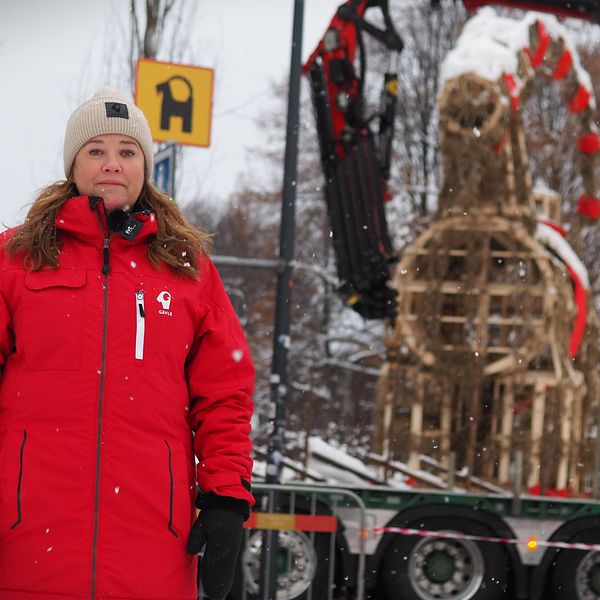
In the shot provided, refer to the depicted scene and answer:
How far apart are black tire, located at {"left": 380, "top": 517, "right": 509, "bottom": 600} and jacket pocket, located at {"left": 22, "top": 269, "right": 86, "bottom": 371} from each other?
20.7 ft

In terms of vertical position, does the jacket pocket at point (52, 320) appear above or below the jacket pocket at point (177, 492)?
above

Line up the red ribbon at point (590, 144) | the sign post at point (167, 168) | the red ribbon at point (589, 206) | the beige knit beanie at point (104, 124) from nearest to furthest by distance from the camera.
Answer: the beige knit beanie at point (104, 124) → the sign post at point (167, 168) → the red ribbon at point (589, 206) → the red ribbon at point (590, 144)

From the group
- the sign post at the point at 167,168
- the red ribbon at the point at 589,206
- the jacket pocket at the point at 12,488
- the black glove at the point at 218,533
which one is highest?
the red ribbon at the point at 589,206

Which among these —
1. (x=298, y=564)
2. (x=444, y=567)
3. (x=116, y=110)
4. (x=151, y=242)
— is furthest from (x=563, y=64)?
(x=151, y=242)

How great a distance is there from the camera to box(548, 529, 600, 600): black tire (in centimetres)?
853

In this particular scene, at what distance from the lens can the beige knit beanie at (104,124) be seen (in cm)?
290

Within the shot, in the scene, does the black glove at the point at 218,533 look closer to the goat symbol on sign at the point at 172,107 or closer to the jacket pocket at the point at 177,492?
the jacket pocket at the point at 177,492

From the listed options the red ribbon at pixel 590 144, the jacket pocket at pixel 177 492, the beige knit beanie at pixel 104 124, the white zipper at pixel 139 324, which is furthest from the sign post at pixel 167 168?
the red ribbon at pixel 590 144

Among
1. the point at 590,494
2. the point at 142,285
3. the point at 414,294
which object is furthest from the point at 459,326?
the point at 142,285

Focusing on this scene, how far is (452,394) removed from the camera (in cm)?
945

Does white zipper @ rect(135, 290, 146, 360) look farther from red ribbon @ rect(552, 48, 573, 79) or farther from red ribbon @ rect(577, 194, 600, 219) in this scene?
red ribbon @ rect(552, 48, 573, 79)

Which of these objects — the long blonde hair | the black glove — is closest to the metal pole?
the long blonde hair

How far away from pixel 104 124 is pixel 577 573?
6800 millimetres

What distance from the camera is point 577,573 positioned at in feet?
28.2
